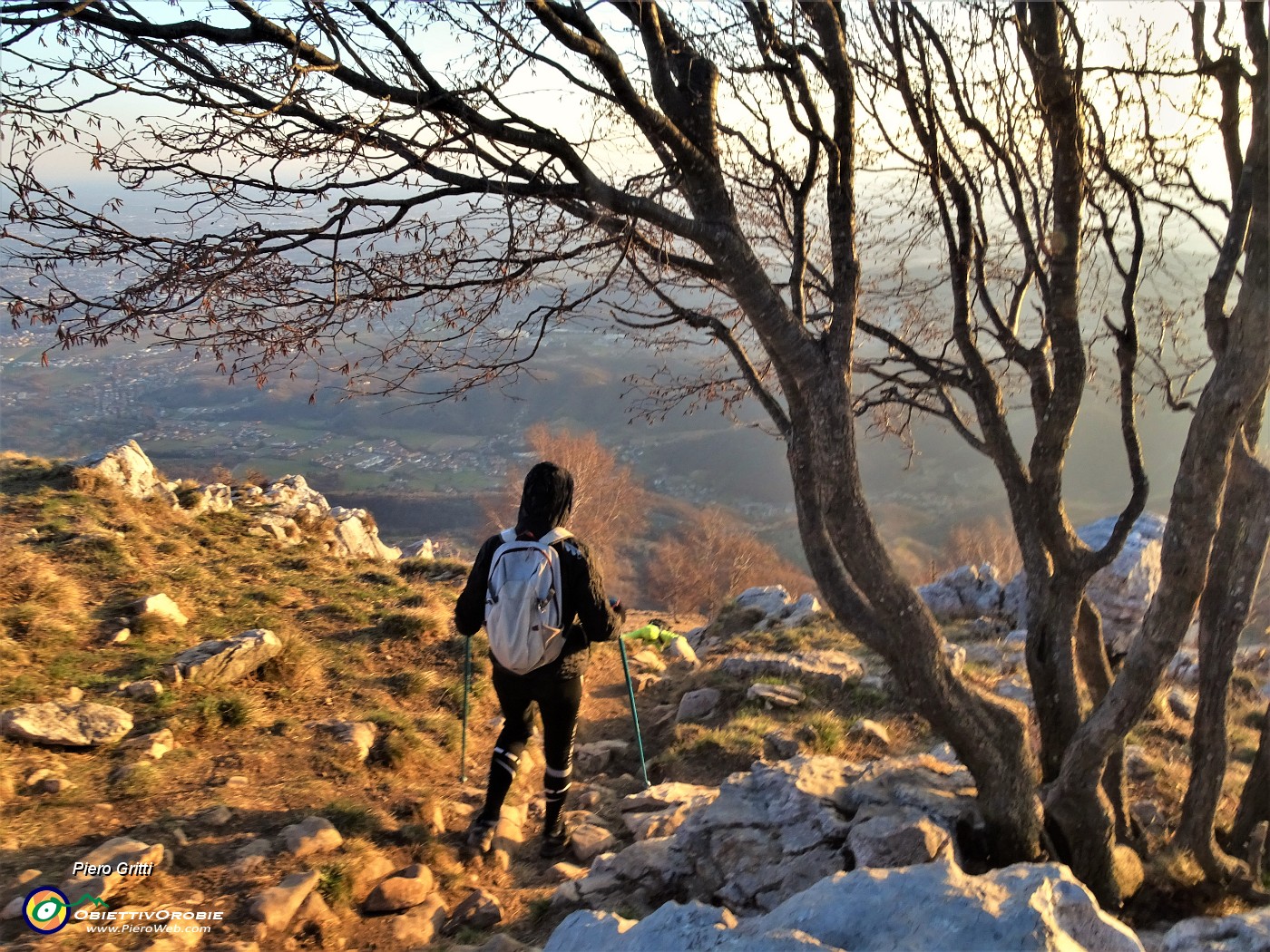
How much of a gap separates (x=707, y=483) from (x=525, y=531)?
234ft

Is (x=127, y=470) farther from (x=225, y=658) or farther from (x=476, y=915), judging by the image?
(x=476, y=915)

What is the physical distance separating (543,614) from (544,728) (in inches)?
29.6

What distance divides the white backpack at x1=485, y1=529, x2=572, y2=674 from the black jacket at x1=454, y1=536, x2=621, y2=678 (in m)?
0.06

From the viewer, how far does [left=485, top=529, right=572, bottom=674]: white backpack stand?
4191mm

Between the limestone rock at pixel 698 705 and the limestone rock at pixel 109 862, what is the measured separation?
4.55 m

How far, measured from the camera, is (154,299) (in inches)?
133

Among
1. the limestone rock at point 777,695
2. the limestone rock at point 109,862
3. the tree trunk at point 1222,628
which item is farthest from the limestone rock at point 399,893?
the tree trunk at point 1222,628

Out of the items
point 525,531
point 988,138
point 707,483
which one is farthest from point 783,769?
point 707,483

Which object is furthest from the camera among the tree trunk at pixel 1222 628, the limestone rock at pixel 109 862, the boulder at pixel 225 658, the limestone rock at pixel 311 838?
the boulder at pixel 225 658

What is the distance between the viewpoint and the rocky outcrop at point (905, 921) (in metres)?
2.41

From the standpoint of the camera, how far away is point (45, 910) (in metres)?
3.39

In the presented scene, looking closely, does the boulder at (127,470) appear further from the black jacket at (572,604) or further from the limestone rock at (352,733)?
the black jacket at (572,604)

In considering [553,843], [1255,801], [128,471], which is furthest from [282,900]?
[128,471]

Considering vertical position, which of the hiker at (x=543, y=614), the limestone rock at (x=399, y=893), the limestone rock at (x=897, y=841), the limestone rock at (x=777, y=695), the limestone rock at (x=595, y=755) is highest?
the hiker at (x=543, y=614)
